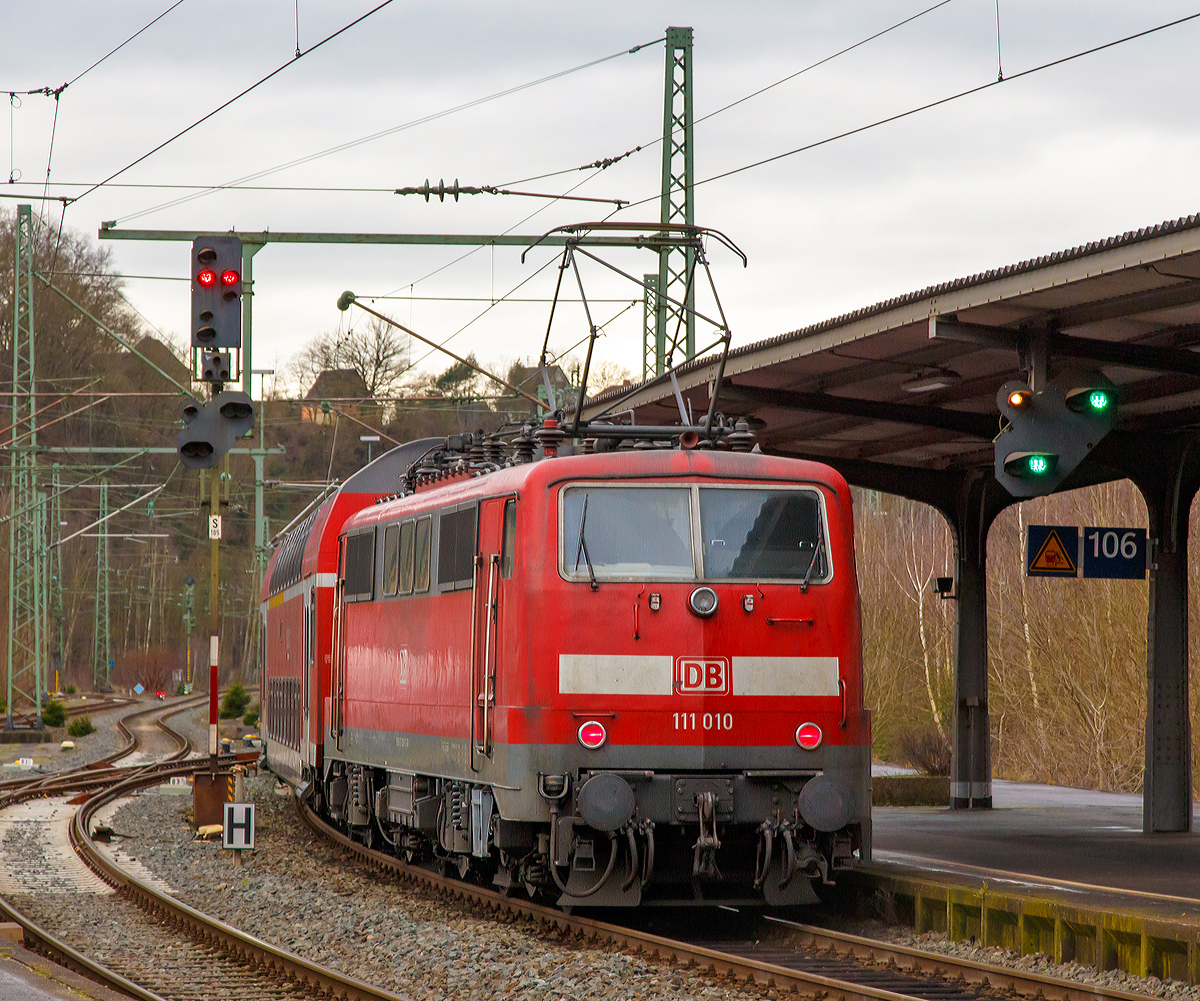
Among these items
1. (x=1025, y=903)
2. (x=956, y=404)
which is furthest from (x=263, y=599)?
(x=1025, y=903)

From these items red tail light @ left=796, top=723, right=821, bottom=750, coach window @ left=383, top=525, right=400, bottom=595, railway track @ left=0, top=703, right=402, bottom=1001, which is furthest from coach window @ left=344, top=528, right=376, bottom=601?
red tail light @ left=796, top=723, right=821, bottom=750

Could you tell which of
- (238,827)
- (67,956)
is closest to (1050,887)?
(67,956)

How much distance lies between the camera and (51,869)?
16469 millimetres

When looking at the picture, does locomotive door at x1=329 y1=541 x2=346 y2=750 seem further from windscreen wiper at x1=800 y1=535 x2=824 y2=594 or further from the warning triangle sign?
the warning triangle sign

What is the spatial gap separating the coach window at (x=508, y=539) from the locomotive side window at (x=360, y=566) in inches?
145

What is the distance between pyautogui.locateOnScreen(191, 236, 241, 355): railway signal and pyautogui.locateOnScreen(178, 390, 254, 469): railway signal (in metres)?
0.55

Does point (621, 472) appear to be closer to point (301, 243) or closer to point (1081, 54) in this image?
point (1081, 54)

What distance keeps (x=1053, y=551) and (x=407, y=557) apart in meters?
6.18

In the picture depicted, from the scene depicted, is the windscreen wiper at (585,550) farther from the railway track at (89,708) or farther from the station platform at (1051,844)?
the railway track at (89,708)

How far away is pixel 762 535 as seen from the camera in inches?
447

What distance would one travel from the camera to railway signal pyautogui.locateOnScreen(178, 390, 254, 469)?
1642 centimetres

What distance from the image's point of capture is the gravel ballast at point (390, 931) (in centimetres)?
937

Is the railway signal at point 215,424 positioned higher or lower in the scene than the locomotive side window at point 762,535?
higher

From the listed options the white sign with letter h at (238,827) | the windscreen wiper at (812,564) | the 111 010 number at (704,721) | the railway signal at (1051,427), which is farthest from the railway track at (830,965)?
the white sign with letter h at (238,827)
